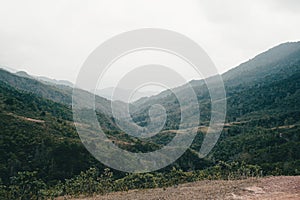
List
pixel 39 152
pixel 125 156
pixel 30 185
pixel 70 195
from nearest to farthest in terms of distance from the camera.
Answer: pixel 70 195 → pixel 30 185 → pixel 39 152 → pixel 125 156

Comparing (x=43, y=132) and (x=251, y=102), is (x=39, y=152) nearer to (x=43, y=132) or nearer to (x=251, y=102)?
(x=43, y=132)

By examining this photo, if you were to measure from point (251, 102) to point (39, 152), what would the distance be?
503 ft

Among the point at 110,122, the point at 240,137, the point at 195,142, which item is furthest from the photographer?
the point at 110,122

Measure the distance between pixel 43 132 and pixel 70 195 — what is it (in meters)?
47.9

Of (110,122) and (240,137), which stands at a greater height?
(110,122)

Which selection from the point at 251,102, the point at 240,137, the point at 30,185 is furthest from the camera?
the point at 251,102

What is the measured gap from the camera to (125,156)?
80.6 metres

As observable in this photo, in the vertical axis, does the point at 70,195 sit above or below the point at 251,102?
below

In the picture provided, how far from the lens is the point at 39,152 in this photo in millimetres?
69375

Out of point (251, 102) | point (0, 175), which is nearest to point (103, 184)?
point (0, 175)

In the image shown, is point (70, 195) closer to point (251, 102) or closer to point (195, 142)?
point (195, 142)

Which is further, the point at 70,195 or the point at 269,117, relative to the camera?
the point at 269,117

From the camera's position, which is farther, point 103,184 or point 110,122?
point 110,122

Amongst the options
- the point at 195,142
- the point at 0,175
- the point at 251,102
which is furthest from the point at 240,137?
the point at 0,175
